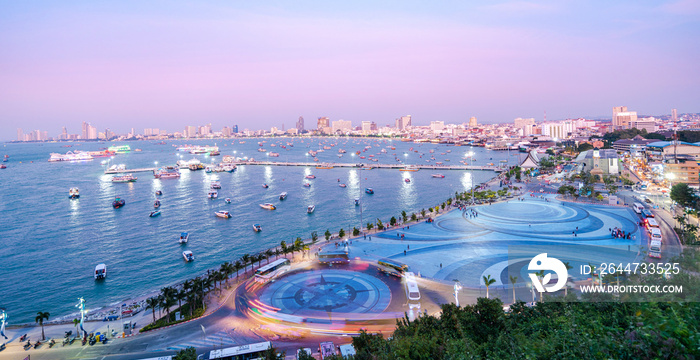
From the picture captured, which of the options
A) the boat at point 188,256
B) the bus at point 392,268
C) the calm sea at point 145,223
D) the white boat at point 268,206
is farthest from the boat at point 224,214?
the bus at point 392,268

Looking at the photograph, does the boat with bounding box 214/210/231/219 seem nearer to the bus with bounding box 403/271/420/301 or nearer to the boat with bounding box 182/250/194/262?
the boat with bounding box 182/250/194/262

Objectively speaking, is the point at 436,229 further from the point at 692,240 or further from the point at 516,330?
the point at 516,330

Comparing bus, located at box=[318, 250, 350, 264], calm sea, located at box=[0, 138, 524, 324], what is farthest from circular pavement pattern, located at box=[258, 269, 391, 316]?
calm sea, located at box=[0, 138, 524, 324]

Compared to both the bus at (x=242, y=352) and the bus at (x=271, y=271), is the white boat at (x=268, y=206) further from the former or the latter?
the bus at (x=242, y=352)

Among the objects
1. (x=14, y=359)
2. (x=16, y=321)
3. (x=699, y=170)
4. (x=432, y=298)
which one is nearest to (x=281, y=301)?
(x=432, y=298)

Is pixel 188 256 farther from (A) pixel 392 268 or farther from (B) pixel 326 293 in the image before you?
(A) pixel 392 268

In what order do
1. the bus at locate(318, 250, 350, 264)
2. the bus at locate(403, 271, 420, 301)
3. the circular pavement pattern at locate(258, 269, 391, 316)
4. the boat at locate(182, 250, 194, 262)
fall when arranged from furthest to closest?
the boat at locate(182, 250, 194, 262)
the bus at locate(318, 250, 350, 264)
the bus at locate(403, 271, 420, 301)
the circular pavement pattern at locate(258, 269, 391, 316)

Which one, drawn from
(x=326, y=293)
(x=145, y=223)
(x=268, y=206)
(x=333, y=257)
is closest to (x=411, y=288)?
(x=326, y=293)
